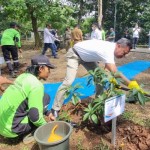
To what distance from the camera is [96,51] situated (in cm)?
296

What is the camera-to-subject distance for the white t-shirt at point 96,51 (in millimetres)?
2814

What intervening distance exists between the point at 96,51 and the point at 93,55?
14cm

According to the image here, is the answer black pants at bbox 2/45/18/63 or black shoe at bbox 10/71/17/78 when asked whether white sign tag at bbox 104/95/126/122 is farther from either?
black pants at bbox 2/45/18/63

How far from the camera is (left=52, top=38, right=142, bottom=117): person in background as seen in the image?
277 cm

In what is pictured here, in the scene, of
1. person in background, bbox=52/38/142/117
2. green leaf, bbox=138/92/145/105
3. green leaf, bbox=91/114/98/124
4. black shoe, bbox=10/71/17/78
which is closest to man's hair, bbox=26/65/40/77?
person in background, bbox=52/38/142/117

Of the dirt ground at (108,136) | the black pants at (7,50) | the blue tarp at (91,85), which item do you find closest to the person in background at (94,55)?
the dirt ground at (108,136)

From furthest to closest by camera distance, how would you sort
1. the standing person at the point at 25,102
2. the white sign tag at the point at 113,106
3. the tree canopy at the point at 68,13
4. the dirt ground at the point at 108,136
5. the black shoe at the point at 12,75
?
the tree canopy at the point at 68,13 < the black shoe at the point at 12,75 < the dirt ground at the point at 108,136 < the standing person at the point at 25,102 < the white sign tag at the point at 113,106

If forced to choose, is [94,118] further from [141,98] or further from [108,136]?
[141,98]

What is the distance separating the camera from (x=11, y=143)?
286cm

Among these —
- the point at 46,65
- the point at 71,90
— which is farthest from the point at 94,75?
the point at 46,65

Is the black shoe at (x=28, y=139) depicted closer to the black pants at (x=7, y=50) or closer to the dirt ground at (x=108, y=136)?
the dirt ground at (x=108, y=136)

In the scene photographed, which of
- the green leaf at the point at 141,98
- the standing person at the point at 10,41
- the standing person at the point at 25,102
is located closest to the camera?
the green leaf at the point at 141,98

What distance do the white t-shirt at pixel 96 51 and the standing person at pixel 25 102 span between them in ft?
2.24

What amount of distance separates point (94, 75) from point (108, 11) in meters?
21.0
